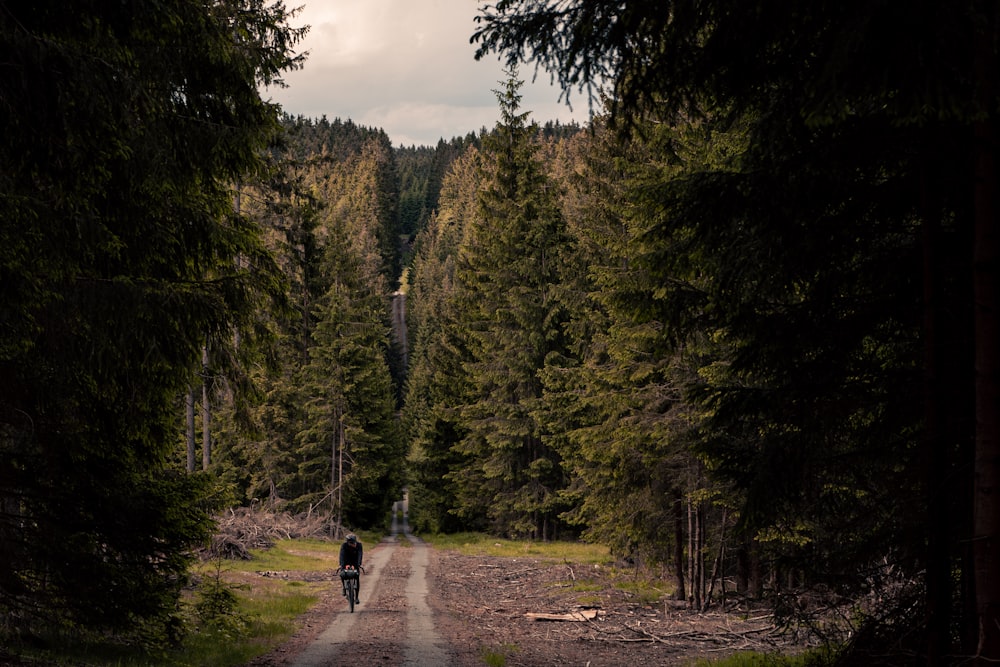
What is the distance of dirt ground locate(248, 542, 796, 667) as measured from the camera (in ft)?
37.3

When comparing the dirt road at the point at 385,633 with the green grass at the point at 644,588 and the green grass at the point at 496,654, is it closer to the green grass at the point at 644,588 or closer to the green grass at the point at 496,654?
the green grass at the point at 496,654

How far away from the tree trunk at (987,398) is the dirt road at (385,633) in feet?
24.8

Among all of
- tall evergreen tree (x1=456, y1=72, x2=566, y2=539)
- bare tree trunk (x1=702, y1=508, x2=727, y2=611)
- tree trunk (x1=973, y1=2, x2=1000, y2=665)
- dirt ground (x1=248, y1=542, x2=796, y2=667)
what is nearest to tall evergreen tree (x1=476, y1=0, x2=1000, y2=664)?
tree trunk (x1=973, y1=2, x2=1000, y2=665)

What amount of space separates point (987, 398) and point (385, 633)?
11.2m

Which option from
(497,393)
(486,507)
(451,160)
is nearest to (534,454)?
(497,393)

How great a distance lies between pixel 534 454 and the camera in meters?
35.7

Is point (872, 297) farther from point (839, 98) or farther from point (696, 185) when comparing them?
point (839, 98)

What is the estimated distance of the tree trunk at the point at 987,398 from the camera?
454cm

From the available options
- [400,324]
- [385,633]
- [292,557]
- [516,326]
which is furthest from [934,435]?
[400,324]

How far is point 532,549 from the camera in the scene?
30.7m

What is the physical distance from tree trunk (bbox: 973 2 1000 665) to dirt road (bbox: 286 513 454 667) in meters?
7.56

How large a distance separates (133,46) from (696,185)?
5.05m

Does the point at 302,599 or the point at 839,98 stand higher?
the point at 839,98

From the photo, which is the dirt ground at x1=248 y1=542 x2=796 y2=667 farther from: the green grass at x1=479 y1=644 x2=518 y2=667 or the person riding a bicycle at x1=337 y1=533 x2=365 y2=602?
the person riding a bicycle at x1=337 y1=533 x2=365 y2=602
